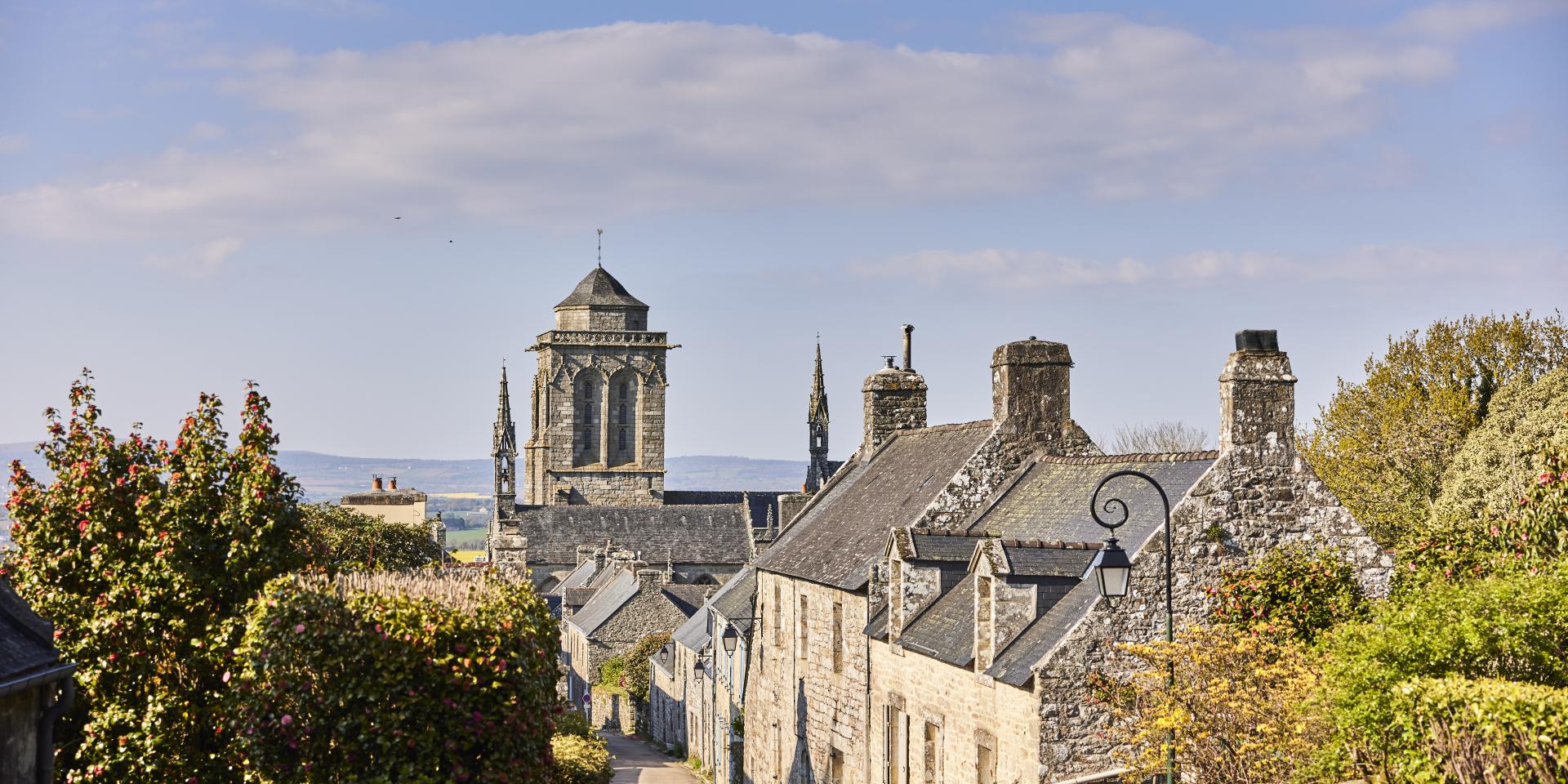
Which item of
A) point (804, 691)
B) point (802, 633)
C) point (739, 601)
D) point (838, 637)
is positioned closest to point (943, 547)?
point (838, 637)

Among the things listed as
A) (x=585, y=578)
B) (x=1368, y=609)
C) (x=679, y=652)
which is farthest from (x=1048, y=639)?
(x=585, y=578)

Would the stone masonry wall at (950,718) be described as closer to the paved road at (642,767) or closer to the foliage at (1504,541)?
the foliage at (1504,541)

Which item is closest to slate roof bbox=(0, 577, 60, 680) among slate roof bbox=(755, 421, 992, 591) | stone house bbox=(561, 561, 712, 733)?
slate roof bbox=(755, 421, 992, 591)

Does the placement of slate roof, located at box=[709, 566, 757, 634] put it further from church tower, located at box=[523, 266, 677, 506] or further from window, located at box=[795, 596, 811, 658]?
church tower, located at box=[523, 266, 677, 506]

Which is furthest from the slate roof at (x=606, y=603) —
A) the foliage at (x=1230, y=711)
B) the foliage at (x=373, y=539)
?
the foliage at (x=1230, y=711)

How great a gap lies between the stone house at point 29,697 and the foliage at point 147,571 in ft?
3.25

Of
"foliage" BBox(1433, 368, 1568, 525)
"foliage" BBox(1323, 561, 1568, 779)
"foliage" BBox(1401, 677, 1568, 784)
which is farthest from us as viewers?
"foliage" BBox(1433, 368, 1568, 525)

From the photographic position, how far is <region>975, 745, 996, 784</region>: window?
2011 cm

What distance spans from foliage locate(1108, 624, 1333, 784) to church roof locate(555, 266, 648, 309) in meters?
105

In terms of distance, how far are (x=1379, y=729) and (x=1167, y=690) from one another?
10.5ft

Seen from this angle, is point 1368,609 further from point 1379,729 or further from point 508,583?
point 508,583

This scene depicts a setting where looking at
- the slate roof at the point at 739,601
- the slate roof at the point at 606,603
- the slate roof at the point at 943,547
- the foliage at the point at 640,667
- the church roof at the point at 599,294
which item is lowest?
the foliage at the point at 640,667

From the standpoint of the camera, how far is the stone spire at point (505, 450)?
123m

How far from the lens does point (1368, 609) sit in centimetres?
1914
